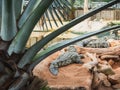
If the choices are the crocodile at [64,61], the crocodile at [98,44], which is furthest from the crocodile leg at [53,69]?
the crocodile at [98,44]

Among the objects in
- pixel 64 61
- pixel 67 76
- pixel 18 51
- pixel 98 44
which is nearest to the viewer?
pixel 18 51

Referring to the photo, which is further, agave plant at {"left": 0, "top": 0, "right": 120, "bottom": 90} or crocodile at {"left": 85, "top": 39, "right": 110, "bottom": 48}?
crocodile at {"left": 85, "top": 39, "right": 110, "bottom": 48}

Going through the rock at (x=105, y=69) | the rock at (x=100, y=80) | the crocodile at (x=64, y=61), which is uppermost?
the crocodile at (x=64, y=61)

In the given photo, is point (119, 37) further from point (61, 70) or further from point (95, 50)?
point (61, 70)

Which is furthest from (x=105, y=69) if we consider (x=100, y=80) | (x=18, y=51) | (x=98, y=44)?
(x=18, y=51)

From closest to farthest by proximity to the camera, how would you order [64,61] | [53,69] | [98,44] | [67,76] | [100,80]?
[67,76], [53,69], [100,80], [64,61], [98,44]

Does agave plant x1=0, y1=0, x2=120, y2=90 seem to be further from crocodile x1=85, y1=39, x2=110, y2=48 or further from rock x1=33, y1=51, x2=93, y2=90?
crocodile x1=85, y1=39, x2=110, y2=48

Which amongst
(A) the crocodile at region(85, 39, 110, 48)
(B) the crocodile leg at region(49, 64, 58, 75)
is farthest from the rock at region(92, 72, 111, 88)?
(A) the crocodile at region(85, 39, 110, 48)

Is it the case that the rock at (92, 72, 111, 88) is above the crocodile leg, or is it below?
below

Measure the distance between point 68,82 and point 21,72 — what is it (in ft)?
6.19

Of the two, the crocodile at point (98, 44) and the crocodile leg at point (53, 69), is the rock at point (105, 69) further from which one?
the crocodile at point (98, 44)

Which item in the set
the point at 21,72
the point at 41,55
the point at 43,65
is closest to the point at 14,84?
the point at 21,72

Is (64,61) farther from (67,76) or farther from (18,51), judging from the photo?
(18,51)

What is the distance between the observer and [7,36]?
1.36 m
